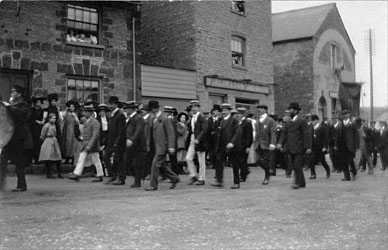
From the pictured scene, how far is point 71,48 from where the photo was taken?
17156 millimetres

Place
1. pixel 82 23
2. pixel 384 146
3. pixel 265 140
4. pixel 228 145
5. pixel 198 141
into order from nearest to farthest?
pixel 228 145, pixel 198 141, pixel 265 140, pixel 82 23, pixel 384 146

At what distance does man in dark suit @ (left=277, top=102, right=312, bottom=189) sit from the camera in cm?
1145

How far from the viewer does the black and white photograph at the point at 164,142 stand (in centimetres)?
661

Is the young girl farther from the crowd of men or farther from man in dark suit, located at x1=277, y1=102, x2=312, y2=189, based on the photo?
man in dark suit, located at x1=277, y1=102, x2=312, y2=189

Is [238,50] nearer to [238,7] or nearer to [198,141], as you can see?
[238,7]

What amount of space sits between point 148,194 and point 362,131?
11.3 meters

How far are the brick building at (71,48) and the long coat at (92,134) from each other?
454cm

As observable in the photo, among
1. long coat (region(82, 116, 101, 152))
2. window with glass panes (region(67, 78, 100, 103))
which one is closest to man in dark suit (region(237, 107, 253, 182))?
long coat (region(82, 116, 101, 152))

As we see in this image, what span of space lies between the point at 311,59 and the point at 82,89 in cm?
1648

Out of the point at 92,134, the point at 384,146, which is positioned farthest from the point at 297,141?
the point at 384,146

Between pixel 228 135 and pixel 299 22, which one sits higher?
pixel 299 22

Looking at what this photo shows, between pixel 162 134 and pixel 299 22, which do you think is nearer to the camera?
pixel 162 134

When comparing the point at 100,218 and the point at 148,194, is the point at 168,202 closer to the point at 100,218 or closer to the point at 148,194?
the point at 148,194

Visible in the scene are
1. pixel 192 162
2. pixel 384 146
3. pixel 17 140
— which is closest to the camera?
pixel 17 140
